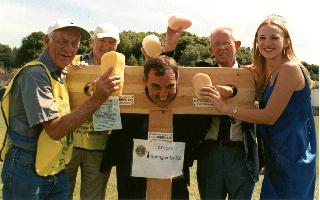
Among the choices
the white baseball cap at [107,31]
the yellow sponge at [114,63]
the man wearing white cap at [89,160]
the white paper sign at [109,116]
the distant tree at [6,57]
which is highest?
the distant tree at [6,57]

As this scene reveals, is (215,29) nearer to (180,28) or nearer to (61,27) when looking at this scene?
(180,28)

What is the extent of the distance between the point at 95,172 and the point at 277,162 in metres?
2.00

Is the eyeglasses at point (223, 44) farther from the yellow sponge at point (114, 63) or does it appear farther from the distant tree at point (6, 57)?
the distant tree at point (6, 57)

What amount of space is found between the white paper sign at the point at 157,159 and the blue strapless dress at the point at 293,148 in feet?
2.60

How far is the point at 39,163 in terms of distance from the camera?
3.25 meters

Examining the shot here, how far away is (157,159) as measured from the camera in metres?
3.58

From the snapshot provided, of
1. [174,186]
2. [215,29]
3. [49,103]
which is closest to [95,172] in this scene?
[174,186]

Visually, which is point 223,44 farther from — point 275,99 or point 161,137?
point 161,137

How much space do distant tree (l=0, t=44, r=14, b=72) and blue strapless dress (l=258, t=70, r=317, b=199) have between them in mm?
84708

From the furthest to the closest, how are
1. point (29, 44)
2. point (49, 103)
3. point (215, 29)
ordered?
1. point (29, 44)
2. point (215, 29)
3. point (49, 103)

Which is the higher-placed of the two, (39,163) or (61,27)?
(61,27)

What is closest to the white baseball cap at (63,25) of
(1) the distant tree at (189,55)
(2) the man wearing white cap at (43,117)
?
(2) the man wearing white cap at (43,117)

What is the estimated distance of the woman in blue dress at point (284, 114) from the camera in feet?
11.2

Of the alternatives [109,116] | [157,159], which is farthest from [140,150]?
[109,116]
